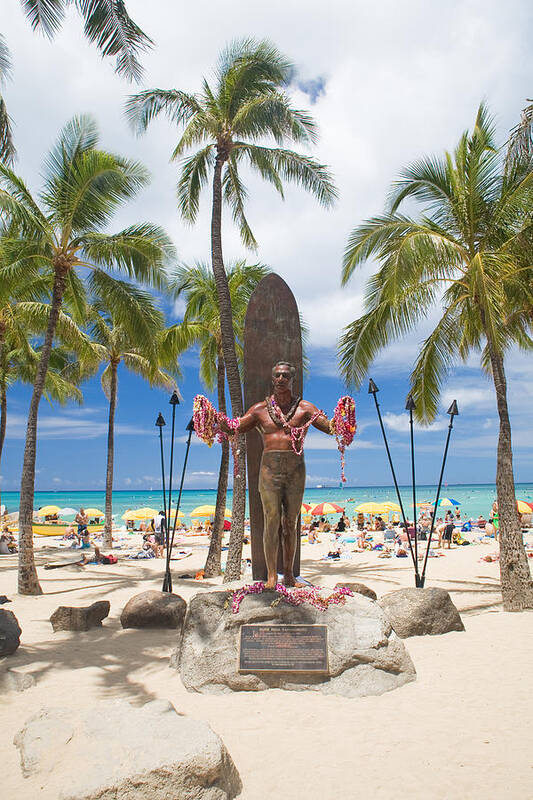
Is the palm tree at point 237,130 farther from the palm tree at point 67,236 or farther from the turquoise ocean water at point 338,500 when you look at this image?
the turquoise ocean water at point 338,500

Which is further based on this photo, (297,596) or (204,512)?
(204,512)

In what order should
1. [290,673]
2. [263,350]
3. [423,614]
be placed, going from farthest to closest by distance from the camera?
1. [423,614]
2. [263,350]
3. [290,673]

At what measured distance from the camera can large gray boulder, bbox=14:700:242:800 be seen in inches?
132

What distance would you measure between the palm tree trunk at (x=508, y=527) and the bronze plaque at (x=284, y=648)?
510 centimetres

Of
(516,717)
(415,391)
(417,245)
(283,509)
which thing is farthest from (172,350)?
(516,717)

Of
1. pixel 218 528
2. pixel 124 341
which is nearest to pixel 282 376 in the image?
pixel 218 528

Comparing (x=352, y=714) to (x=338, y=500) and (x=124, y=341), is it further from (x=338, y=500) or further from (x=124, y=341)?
(x=338, y=500)

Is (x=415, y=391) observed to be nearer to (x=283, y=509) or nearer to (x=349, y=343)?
(x=349, y=343)

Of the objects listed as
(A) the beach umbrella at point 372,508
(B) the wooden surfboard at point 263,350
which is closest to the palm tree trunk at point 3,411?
(B) the wooden surfboard at point 263,350

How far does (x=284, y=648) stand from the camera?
18.1 feet

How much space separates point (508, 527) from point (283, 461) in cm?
547

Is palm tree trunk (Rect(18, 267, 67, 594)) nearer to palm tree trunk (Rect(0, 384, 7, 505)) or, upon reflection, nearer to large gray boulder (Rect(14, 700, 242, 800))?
large gray boulder (Rect(14, 700, 242, 800))

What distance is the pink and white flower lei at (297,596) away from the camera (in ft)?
19.2

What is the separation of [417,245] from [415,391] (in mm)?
3210
